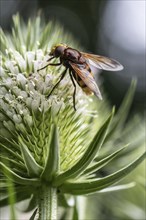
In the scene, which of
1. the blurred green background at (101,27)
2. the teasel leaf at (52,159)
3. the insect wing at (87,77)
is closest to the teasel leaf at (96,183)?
the teasel leaf at (52,159)

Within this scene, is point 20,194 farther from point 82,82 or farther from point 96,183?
point 82,82

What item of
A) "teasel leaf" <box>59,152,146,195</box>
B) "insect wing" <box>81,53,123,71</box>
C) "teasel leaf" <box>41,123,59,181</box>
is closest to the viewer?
"teasel leaf" <box>41,123,59,181</box>

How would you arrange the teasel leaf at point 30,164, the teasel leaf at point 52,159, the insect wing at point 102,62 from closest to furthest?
the teasel leaf at point 52,159
the teasel leaf at point 30,164
the insect wing at point 102,62

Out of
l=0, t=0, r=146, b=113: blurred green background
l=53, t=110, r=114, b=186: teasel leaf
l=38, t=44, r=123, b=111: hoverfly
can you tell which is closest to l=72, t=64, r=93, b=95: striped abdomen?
l=38, t=44, r=123, b=111: hoverfly

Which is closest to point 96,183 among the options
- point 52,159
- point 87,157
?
point 87,157

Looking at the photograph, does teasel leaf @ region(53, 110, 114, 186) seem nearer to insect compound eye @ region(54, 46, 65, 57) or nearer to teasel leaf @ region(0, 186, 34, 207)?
teasel leaf @ region(0, 186, 34, 207)

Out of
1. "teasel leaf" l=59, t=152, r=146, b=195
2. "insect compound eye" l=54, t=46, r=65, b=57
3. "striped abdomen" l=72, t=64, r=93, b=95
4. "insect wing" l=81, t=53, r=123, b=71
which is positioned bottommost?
"teasel leaf" l=59, t=152, r=146, b=195

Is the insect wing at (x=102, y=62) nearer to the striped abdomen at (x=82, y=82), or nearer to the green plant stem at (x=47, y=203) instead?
the striped abdomen at (x=82, y=82)

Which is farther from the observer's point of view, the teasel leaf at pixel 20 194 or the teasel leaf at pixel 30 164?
the teasel leaf at pixel 20 194
